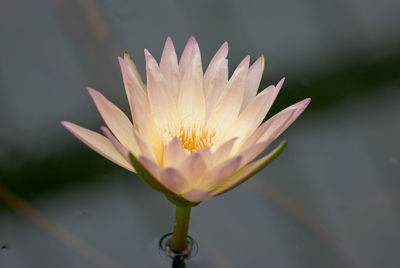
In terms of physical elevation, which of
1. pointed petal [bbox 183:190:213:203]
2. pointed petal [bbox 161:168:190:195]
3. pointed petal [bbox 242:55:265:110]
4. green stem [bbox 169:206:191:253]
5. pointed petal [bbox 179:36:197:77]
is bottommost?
green stem [bbox 169:206:191:253]

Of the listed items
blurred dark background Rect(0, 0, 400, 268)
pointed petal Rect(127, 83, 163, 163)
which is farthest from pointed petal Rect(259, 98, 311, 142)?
blurred dark background Rect(0, 0, 400, 268)

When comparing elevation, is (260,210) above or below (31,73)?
below

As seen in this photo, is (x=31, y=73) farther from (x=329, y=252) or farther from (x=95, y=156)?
(x=329, y=252)

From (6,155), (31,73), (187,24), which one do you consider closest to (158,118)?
(6,155)

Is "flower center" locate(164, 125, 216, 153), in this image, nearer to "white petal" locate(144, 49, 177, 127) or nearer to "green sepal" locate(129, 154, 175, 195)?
"white petal" locate(144, 49, 177, 127)

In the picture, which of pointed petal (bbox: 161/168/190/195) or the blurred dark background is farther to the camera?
the blurred dark background

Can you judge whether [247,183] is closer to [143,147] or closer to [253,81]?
[253,81]
